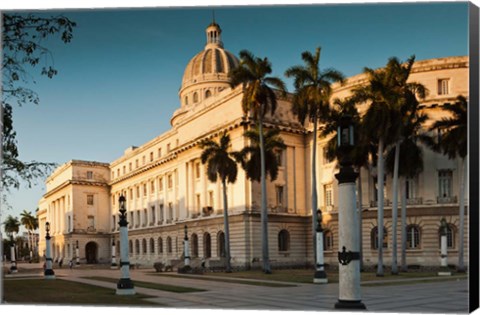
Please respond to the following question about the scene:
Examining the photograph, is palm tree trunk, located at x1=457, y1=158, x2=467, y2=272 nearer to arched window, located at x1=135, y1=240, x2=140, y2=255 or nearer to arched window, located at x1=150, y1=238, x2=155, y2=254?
arched window, located at x1=150, y1=238, x2=155, y2=254

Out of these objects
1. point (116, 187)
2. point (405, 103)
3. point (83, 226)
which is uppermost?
point (405, 103)

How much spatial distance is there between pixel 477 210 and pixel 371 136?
2250cm

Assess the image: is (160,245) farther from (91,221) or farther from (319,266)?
(319,266)

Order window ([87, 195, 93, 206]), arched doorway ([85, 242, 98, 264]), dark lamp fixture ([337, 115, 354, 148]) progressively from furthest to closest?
arched doorway ([85, 242, 98, 264]) → window ([87, 195, 93, 206]) → dark lamp fixture ([337, 115, 354, 148])

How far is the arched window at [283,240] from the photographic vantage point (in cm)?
5034

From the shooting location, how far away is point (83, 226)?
86062 millimetres

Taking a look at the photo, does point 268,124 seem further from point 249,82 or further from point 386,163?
point 386,163

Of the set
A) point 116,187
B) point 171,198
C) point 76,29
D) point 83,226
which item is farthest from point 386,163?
point 83,226

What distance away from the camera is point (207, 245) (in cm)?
5600

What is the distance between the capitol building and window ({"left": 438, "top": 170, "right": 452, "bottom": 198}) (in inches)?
2.5

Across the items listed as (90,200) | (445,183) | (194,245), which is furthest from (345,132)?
(90,200)

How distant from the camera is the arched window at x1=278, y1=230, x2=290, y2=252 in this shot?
165 ft

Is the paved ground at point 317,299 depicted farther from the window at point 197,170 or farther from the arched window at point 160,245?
the arched window at point 160,245

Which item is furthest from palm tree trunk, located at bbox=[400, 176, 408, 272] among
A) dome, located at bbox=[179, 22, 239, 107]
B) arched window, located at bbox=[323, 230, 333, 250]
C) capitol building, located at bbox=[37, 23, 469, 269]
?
dome, located at bbox=[179, 22, 239, 107]
